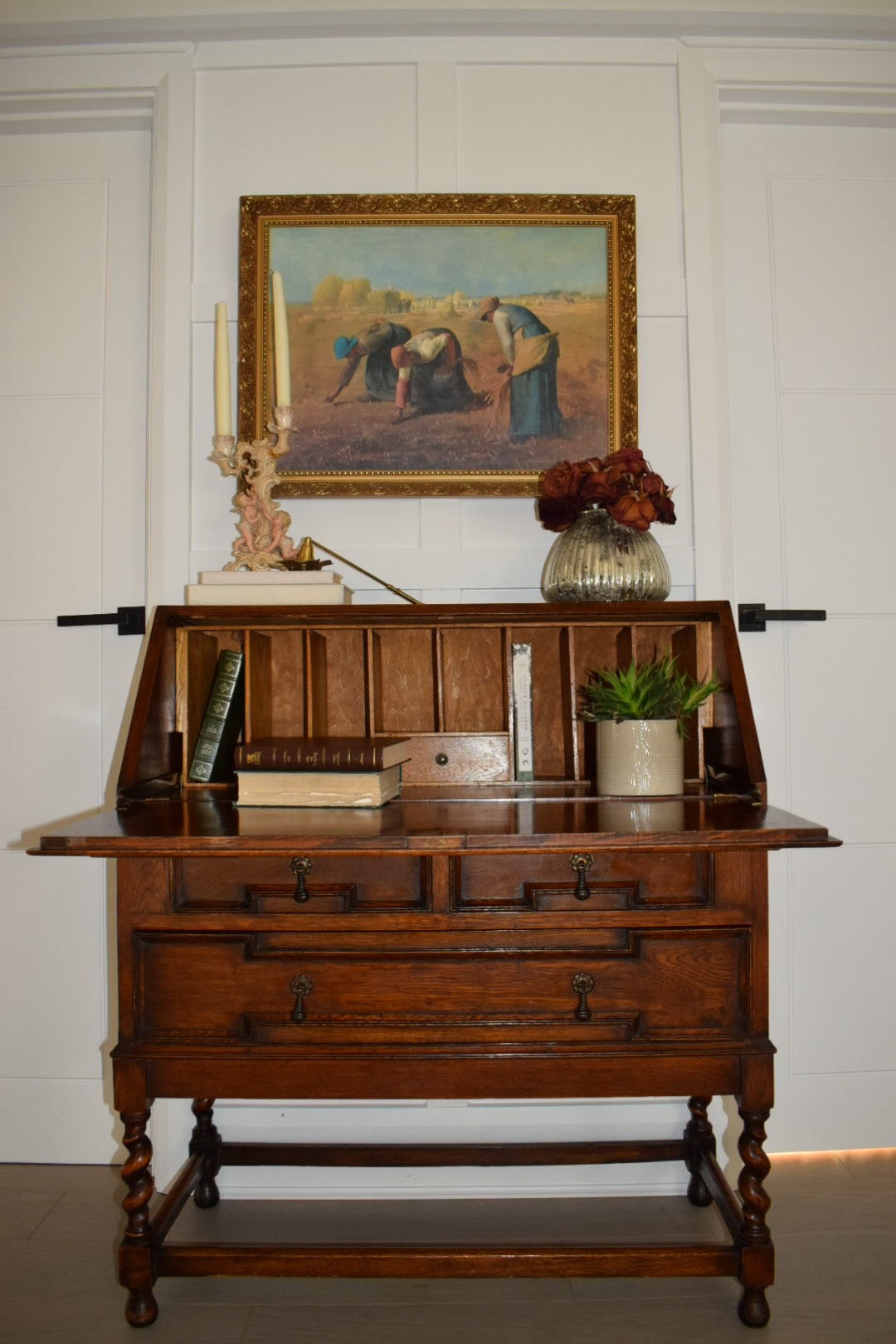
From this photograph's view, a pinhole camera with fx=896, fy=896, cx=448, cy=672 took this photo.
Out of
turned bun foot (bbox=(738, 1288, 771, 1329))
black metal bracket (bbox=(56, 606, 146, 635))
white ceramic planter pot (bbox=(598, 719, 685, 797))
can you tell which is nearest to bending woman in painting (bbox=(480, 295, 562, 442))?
white ceramic planter pot (bbox=(598, 719, 685, 797))

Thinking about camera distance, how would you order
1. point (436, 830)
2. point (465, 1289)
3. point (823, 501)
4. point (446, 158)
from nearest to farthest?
point (436, 830) → point (465, 1289) → point (446, 158) → point (823, 501)

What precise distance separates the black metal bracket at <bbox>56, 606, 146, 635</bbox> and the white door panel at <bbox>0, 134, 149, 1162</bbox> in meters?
0.03

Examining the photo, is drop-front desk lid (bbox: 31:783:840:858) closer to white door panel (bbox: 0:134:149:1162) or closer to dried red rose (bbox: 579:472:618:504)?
dried red rose (bbox: 579:472:618:504)

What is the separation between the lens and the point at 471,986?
144cm

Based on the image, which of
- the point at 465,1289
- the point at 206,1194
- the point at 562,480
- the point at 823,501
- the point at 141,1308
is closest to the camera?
the point at 141,1308

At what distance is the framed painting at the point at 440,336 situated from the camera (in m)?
2.09

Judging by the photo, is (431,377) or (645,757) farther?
(431,377)

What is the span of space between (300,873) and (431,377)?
124 centimetres

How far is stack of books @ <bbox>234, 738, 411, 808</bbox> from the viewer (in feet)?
5.09

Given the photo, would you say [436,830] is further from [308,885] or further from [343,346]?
[343,346]

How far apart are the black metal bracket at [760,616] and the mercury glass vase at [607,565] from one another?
17.8 inches

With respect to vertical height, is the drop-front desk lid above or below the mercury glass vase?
below

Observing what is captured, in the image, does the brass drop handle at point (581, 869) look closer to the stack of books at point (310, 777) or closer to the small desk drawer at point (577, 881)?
the small desk drawer at point (577, 881)

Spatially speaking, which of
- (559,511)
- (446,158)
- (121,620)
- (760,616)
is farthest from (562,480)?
(121,620)
